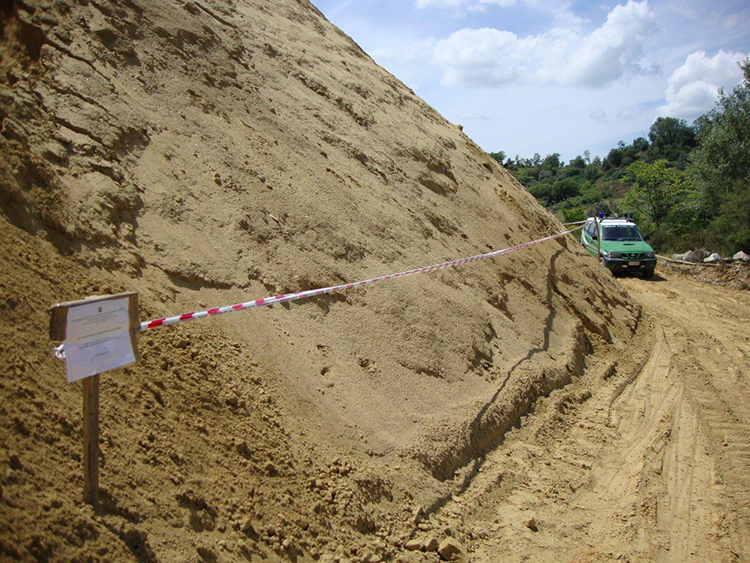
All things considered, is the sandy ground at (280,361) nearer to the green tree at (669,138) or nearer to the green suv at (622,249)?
the green suv at (622,249)

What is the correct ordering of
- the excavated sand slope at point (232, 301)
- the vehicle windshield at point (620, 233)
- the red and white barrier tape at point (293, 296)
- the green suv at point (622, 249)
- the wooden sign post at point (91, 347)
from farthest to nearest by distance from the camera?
the vehicle windshield at point (620, 233) → the green suv at point (622, 249) → the red and white barrier tape at point (293, 296) → the excavated sand slope at point (232, 301) → the wooden sign post at point (91, 347)

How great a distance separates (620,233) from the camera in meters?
17.8

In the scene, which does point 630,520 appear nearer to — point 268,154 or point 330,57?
point 268,154

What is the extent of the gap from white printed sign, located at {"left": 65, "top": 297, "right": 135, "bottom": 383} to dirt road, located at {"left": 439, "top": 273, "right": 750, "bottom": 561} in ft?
9.53

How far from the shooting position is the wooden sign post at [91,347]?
2910 mm

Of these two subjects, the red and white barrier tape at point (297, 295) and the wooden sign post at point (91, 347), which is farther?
the red and white barrier tape at point (297, 295)

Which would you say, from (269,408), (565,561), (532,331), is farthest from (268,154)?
(565,561)

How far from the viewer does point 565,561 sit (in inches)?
174

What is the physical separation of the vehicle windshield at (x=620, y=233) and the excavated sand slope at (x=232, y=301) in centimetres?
900

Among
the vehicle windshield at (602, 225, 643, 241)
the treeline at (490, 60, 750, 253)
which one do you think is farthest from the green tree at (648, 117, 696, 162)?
the vehicle windshield at (602, 225, 643, 241)

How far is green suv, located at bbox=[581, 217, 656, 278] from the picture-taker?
16.9 metres

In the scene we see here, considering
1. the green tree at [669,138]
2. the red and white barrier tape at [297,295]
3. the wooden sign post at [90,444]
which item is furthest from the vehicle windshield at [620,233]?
the green tree at [669,138]

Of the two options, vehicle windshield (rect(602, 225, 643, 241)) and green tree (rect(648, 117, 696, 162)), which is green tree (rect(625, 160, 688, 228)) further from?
green tree (rect(648, 117, 696, 162))

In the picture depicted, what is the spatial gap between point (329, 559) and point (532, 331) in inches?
214
